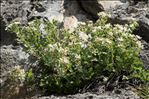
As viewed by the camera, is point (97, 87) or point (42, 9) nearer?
point (97, 87)

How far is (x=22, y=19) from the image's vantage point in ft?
24.7

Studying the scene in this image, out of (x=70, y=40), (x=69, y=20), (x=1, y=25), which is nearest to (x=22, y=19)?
(x=1, y=25)

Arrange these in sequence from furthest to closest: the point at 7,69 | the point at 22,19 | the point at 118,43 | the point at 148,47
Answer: the point at 22,19, the point at 7,69, the point at 148,47, the point at 118,43

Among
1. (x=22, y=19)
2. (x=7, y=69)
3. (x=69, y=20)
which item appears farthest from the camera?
(x=69, y=20)

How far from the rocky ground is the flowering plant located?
0.24 m

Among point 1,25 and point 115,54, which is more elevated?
point 1,25

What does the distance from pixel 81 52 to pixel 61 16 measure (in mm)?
2107

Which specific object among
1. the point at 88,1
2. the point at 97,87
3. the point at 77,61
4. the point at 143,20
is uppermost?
the point at 88,1

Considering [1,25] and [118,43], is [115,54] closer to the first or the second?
[118,43]

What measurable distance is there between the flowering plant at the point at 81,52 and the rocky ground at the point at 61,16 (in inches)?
9.3

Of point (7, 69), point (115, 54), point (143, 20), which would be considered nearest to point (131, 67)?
point (115, 54)

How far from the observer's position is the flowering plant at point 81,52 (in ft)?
18.4

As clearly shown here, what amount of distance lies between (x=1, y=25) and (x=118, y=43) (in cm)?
270

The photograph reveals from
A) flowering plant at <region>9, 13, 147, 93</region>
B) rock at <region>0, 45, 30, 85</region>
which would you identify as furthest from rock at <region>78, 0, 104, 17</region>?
flowering plant at <region>9, 13, 147, 93</region>
